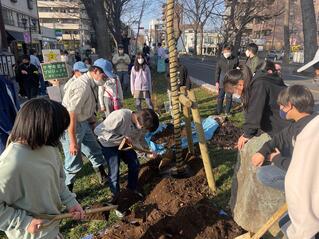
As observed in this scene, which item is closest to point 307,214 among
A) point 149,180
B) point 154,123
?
point 154,123

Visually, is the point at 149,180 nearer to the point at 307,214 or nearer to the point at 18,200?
the point at 18,200

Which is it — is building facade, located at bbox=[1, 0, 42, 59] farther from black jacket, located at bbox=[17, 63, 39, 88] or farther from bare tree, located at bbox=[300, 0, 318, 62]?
bare tree, located at bbox=[300, 0, 318, 62]

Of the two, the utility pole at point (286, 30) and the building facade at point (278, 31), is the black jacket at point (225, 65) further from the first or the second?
the building facade at point (278, 31)

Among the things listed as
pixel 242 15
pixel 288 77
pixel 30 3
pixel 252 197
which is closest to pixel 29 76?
pixel 252 197

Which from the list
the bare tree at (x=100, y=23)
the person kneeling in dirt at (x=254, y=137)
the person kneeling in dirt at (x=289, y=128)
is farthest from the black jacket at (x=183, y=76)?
the bare tree at (x=100, y=23)

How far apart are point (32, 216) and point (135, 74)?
658cm

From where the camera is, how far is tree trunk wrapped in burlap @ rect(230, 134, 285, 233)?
3.17 m

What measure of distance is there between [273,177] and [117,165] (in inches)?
82.7

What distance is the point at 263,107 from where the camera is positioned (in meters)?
3.51

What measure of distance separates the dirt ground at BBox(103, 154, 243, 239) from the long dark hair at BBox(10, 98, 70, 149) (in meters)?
1.76

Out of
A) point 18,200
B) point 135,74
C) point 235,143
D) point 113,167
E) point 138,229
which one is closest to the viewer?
point 18,200

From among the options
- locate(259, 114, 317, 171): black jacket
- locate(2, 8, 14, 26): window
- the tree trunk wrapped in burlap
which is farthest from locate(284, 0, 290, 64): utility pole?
locate(2, 8, 14, 26): window

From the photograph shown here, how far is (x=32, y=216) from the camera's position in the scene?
2031 mm

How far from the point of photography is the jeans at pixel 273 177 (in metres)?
2.23
